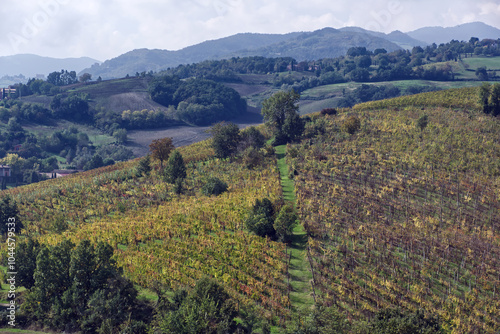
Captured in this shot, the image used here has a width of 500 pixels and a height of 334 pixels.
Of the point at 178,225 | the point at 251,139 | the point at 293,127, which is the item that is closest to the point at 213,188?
the point at 178,225

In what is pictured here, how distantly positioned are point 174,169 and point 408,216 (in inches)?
1048

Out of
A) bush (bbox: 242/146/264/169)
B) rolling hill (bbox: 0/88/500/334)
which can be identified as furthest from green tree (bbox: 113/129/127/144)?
bush (bbox: 242/146/264/169)

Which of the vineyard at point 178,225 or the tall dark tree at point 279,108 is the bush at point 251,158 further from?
the tall dark tree at point 279,108

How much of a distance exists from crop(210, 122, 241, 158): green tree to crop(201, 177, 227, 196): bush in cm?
1270

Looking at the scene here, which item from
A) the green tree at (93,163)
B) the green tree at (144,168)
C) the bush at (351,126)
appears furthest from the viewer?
the green tree at (93,163)

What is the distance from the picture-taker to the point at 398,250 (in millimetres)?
28797

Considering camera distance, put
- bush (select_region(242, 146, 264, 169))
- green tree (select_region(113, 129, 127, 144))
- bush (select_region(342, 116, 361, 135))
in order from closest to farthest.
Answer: bush (select_region(242, 146, 264, 169)), bush (select_region(342, 116, 361, 135)), green tree (select_region(113, 129, 127, 144))

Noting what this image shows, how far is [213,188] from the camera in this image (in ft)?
140

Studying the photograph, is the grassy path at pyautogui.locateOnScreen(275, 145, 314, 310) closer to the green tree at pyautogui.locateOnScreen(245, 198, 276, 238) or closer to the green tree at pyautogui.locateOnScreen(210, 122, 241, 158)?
the green tree at pyautogui.locateOnScreen(245, 198, 276, 238)

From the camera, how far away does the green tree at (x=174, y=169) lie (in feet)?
150

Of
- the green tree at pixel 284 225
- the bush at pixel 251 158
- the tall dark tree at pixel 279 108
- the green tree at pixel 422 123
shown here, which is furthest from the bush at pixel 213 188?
the green tree at pixel 422 123

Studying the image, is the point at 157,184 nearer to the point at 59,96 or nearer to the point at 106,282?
the point at 106,282

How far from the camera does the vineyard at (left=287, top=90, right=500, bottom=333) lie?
23.9m

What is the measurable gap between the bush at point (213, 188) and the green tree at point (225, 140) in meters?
12.7
